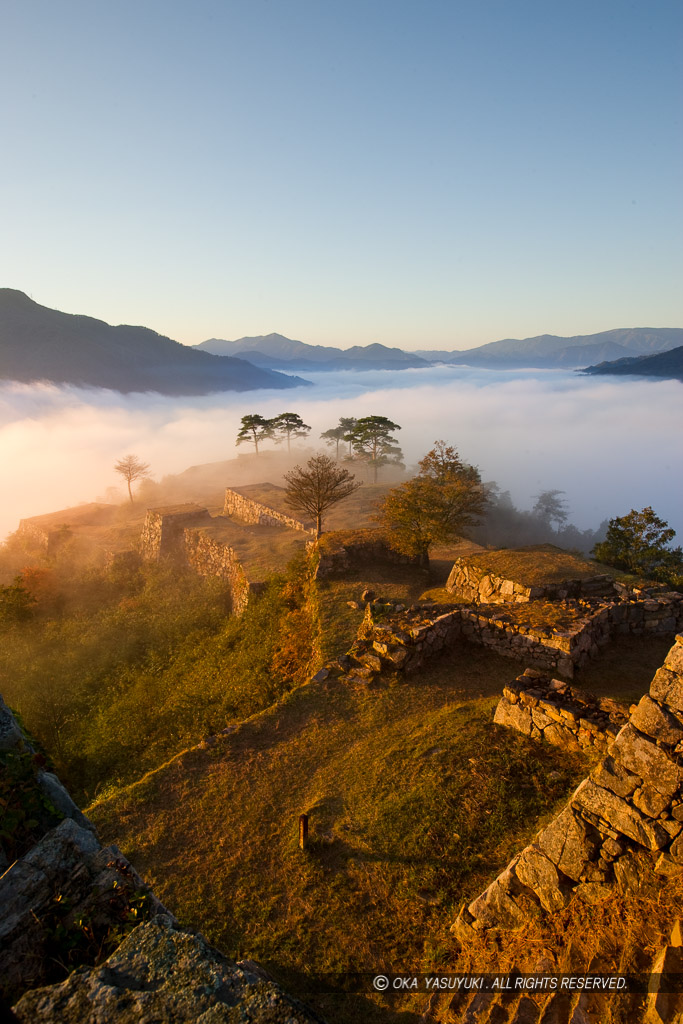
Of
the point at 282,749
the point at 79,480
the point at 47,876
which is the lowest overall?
the point at 79,480

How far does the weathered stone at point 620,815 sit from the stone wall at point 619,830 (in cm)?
1

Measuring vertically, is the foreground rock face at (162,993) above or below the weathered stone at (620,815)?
above

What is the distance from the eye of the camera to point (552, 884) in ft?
20.0

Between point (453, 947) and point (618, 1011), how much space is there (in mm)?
2500

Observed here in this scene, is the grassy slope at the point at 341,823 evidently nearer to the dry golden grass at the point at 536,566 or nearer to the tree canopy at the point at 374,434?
the dry golden grass at the point at 536,566

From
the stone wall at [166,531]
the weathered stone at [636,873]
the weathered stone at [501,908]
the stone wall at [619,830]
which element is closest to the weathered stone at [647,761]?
the stone wall at [619,830]

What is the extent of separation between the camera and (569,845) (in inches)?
240

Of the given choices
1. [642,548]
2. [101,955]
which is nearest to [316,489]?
[642,548]

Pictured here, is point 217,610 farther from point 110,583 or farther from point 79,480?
point 79,480

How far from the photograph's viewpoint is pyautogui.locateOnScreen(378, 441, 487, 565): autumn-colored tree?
66.0 feet

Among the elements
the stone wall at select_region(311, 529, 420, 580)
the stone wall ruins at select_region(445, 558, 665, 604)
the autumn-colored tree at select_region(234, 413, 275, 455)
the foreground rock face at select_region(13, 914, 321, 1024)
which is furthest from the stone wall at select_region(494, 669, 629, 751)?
the autumn-colored tree at select_region(234, 413, 275, 455)

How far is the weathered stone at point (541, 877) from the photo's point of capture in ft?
19.8

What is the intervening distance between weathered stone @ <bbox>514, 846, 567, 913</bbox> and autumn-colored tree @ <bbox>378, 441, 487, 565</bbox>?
13.9 m

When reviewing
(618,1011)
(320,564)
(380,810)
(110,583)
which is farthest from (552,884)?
(110,583)
